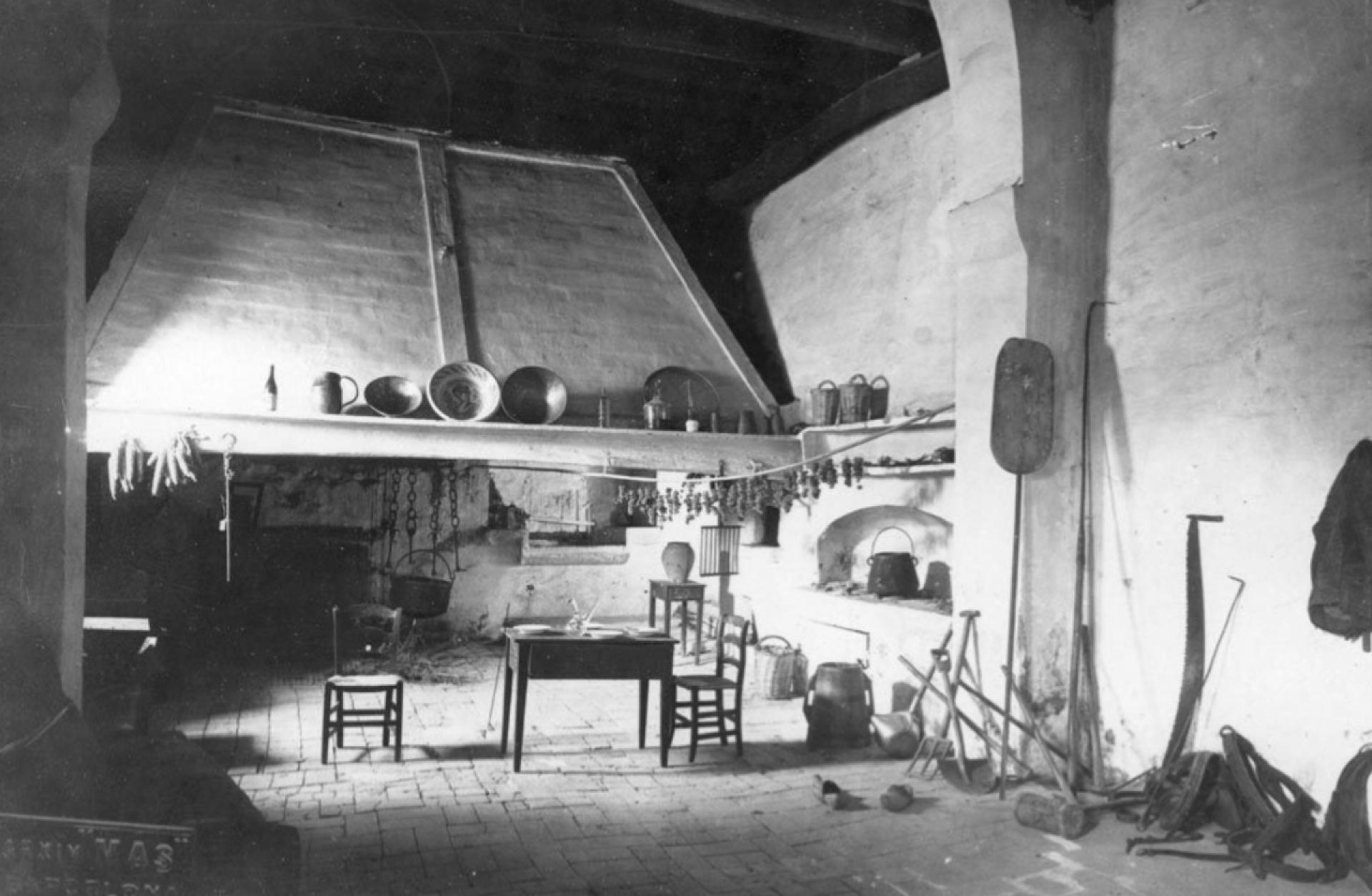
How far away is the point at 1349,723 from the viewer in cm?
438

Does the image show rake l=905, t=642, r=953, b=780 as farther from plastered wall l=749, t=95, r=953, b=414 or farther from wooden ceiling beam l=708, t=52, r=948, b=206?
wooden ceiling beam l=708, t=52, r=948, b=206

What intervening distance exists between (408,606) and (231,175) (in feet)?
14.7

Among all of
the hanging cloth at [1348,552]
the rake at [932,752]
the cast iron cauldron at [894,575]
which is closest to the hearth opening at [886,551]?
the cast iron cauldron at [894,575]

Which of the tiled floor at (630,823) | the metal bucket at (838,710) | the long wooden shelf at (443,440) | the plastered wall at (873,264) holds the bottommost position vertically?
the tiled floor at (630,823)

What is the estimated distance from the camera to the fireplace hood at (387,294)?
6.91 m

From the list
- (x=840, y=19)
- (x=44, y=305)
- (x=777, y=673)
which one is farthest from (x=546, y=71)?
(x=777, y=673)

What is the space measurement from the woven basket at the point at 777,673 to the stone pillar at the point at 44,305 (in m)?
5.11

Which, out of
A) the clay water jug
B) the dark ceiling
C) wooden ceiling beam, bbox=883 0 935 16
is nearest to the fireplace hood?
the dark ceiling

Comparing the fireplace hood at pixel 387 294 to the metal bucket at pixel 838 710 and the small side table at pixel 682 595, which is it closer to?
the metal bucket at pixel 838 710

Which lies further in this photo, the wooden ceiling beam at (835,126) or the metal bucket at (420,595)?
the metal bucket at (420,595)

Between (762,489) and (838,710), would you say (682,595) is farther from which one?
(838,710)

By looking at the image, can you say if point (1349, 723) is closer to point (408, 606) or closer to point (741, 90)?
A: point (741, 90)

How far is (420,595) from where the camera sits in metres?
9.83

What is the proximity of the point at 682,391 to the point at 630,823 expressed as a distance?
435cm
